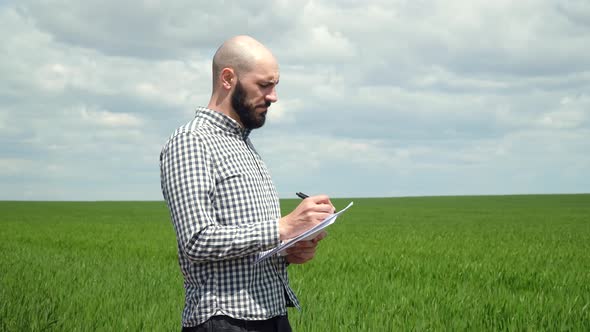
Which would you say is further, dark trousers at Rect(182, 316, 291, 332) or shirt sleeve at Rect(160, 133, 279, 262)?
dark trousers at Rect(182, 316, 291, 332)

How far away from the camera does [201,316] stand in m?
2.62

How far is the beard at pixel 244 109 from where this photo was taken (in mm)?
2715

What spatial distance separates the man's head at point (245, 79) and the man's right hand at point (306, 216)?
508mm

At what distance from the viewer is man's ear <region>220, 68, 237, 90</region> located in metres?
2.72

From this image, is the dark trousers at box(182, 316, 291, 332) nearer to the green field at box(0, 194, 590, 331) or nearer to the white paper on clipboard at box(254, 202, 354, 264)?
the white paper on clipboard at box(254, 202, 354, 264)

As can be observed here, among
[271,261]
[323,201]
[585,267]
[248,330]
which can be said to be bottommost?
[585,267]

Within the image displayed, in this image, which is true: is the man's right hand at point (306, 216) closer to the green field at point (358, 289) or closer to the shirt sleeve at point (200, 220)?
the shirt sleeve at point (200, 220)

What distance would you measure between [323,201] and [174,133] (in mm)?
698

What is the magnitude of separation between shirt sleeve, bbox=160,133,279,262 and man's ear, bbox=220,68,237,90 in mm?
288

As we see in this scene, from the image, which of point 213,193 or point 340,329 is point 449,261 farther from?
point 213,193

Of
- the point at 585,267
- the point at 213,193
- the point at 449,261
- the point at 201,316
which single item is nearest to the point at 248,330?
the point at 201,316

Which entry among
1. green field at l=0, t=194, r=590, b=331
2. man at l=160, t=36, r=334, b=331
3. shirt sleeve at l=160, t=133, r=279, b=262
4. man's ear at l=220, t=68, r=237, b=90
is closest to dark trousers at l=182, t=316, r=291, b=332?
man at l=160, t=36, r=334, b=331

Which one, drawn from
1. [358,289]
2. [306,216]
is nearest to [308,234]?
[306,216]

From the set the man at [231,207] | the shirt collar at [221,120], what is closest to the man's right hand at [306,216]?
the man at [231,207]
